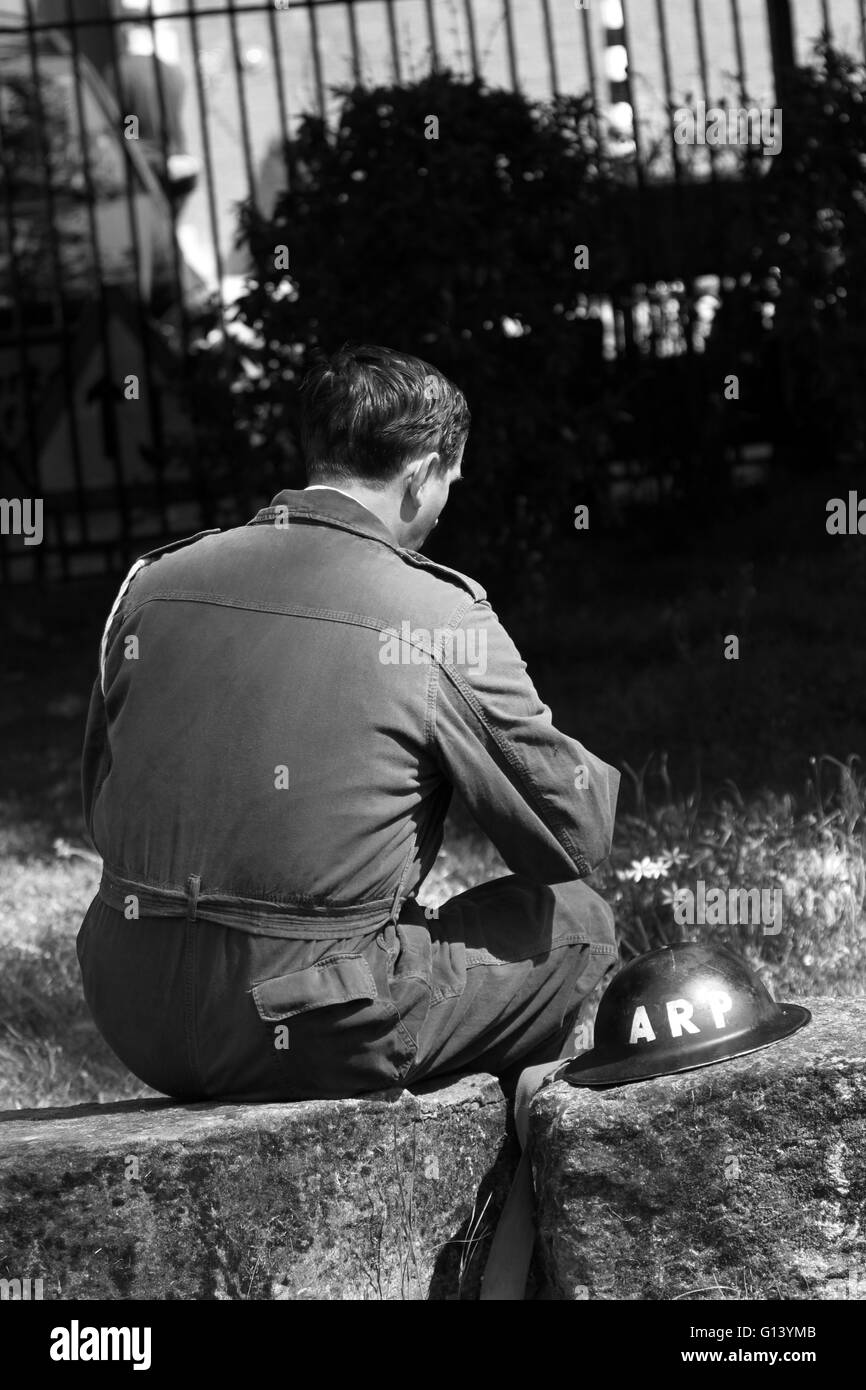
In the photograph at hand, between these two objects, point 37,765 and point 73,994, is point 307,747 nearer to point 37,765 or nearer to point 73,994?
point 73,994

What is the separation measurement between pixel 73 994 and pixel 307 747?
5.91 ft

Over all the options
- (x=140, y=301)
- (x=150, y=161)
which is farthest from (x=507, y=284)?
(x=150, y=161)

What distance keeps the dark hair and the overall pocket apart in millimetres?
830

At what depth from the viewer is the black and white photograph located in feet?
8.13

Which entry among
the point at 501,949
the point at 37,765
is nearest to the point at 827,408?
the point at 37,765

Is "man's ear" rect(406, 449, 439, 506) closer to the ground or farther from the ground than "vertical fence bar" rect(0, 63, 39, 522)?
closer to the ground

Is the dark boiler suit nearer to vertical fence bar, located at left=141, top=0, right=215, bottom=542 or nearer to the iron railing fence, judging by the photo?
vertical fence bar, located at left=141, top=0, right=215, bottom=542

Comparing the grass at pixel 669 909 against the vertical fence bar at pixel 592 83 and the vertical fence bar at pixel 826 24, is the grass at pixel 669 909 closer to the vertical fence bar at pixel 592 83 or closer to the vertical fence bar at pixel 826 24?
the vertical fence bar at pixel 592 83

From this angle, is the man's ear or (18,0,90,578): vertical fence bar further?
(18,0,90,578): vertical fence bar

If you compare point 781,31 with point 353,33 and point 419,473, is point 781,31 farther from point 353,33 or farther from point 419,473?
point 419,473

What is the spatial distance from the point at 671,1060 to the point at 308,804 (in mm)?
700

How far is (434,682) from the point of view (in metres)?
2.51

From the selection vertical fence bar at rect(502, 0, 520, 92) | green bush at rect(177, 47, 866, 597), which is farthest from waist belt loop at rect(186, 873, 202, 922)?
vertical fence bar at rect(502, 0, 520, 92)

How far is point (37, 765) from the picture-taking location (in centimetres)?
605
